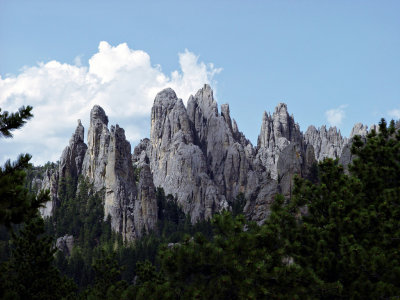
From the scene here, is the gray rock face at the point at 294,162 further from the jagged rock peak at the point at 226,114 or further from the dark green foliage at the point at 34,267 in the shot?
the jagged rock peak at the point at 226,114

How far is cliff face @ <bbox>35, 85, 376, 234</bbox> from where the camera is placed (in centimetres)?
12862

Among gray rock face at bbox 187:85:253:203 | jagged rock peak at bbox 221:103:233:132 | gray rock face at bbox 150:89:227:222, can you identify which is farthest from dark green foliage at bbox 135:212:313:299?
jagged rock peak at bbox 221:103:233:132

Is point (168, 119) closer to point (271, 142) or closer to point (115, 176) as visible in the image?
point (115, 176)

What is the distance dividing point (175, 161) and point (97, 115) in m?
37.3

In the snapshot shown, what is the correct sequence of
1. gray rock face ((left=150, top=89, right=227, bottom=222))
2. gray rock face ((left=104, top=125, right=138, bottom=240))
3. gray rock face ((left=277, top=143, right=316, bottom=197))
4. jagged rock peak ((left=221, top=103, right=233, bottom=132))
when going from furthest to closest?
jagged rock peak ((left=221, top=103, right=233, bottom=132))
gray rock face ((left=150, top=89, right=227, bottom=222))
gray rock face ((left=104, top=125, right=138, bottom=240))
gray rock face ((left=277, top=143, right=316, bottom=197))

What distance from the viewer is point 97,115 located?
536 feet

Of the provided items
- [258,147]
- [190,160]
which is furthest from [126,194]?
[258,147]

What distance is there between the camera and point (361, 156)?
22969 millimetres

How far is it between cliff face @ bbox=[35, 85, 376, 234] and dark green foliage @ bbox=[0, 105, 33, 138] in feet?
292

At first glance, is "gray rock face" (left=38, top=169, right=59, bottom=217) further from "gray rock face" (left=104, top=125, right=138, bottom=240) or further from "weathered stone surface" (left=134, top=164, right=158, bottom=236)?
"weathered stone surface" (left=134, top=164, right=158, bottom=236)

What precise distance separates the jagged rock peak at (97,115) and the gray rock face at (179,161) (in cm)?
2233

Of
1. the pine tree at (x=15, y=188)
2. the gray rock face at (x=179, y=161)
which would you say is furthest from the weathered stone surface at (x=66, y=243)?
the pine tree at (x=15, y=188)

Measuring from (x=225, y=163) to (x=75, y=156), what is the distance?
5722cm

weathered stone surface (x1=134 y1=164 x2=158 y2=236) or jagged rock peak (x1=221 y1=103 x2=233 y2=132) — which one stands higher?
jagged rock peak (x1=221 y1=103 x2=233 y2=132)
